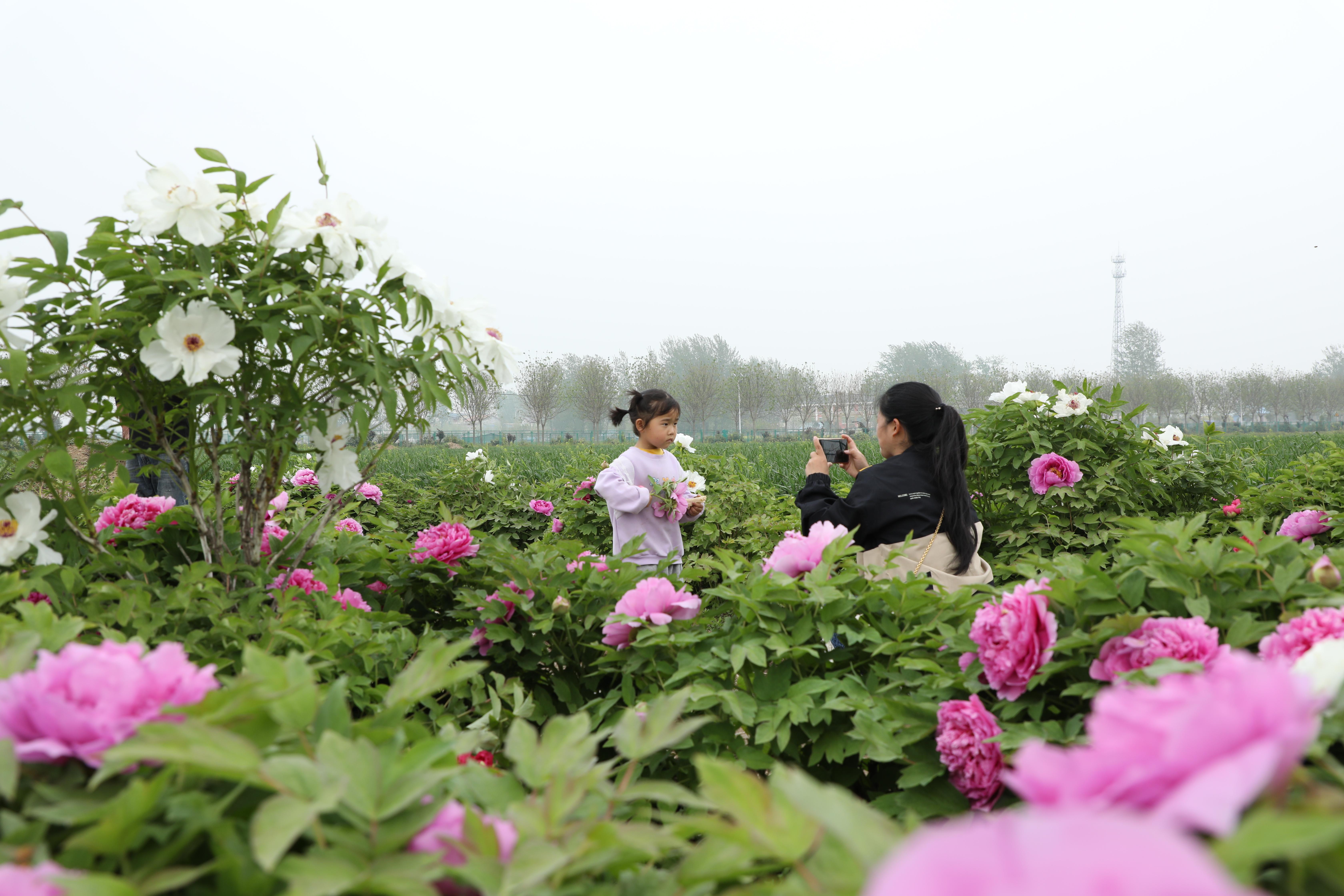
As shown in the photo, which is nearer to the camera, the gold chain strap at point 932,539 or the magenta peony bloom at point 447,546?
the magenta peony bloom at point 447,546

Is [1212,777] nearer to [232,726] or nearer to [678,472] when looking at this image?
[232,726]

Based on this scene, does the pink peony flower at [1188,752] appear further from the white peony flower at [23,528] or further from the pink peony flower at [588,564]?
the white peony flower at [23,528]

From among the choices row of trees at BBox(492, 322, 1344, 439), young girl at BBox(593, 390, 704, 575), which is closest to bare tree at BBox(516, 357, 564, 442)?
row of trees at BBox(492, 322, 1344, 439)

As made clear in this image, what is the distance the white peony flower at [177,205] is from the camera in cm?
143

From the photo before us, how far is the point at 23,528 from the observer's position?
4.65 ft

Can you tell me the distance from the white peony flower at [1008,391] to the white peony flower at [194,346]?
3.47 m

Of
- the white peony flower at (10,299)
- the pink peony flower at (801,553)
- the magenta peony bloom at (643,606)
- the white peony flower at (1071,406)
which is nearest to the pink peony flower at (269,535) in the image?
the white peony flower at (10,299)

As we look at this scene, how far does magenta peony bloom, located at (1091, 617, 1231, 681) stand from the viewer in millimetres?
1039

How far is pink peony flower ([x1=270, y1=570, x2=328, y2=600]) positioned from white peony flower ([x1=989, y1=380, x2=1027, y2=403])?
10.7 feet

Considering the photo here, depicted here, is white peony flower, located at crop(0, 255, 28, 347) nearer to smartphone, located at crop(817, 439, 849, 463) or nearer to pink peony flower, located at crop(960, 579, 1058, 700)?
pink peony flower, located at crop(960, 579, 1058, 700)

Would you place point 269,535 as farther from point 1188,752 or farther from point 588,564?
point 1188,752

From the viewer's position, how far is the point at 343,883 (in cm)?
58

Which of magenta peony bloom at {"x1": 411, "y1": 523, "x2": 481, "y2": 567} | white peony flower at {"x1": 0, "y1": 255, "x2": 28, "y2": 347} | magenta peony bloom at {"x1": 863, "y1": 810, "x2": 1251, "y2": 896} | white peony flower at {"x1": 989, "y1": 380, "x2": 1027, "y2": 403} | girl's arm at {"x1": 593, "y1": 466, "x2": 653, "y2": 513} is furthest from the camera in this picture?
white peony flower at {"x1": 989, "y1": 380, "x2": 1027, "y2": 403}

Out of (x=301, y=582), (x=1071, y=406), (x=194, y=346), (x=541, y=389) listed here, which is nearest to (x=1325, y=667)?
(x=194, y=346)
